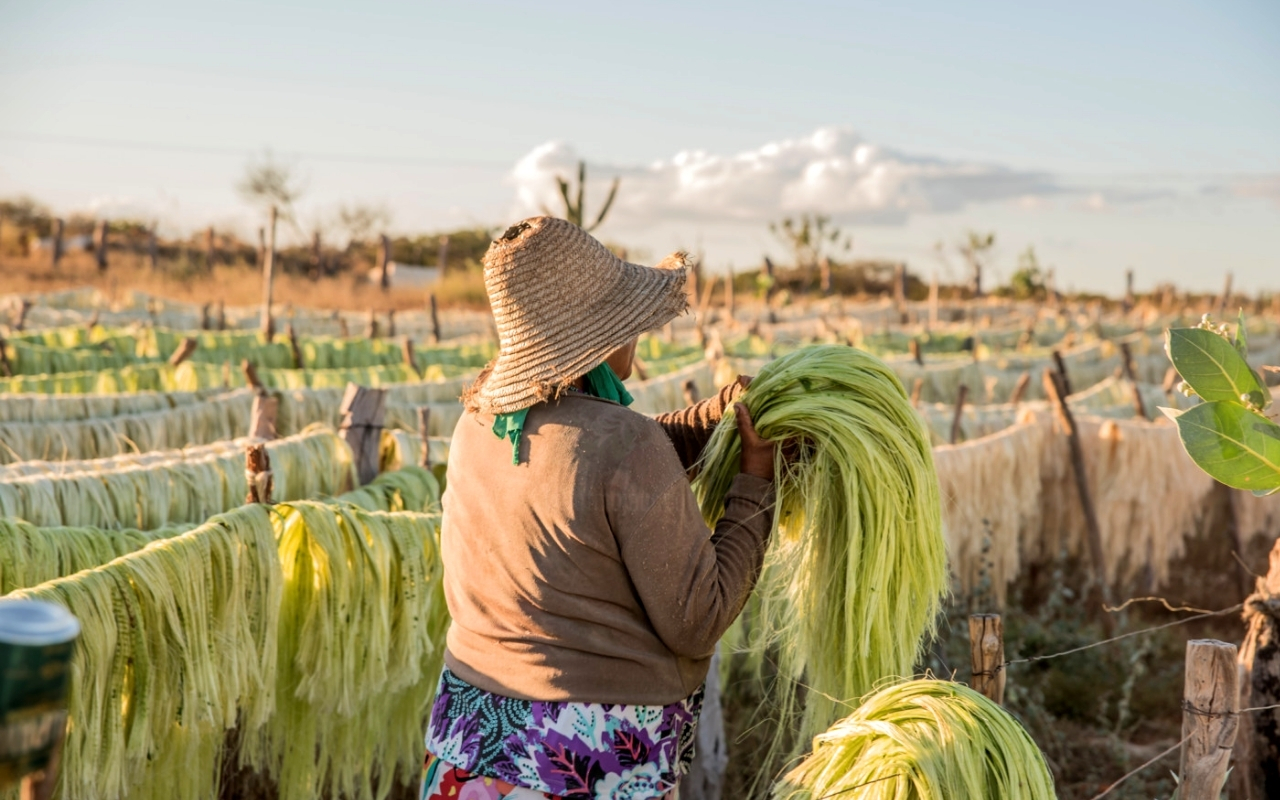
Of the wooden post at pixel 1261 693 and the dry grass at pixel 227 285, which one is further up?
the dry grass at pixel 227 285

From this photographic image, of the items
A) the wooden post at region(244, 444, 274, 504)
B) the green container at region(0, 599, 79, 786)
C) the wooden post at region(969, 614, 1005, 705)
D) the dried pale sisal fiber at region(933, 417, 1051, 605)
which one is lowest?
the dried pale sisal fiber at region(933, 417, 1051, 605)

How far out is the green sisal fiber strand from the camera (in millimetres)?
2365

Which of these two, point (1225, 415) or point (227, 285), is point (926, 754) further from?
point (227, 285)

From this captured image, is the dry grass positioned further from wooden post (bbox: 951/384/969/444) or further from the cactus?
the cactus

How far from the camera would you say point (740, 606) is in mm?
1843

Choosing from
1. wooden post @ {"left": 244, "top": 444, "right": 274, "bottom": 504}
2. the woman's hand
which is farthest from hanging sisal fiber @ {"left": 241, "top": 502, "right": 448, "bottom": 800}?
the woman's hand

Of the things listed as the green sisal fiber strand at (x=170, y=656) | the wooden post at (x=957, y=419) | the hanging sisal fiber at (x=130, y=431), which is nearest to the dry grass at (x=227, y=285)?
the hanging sisal fiber at (x=130, y=431)

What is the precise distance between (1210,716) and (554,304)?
1569 mm

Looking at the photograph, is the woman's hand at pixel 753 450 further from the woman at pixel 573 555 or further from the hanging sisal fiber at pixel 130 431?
the hanging sisal fiber at pixel 130 431

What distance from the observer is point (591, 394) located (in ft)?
5.99

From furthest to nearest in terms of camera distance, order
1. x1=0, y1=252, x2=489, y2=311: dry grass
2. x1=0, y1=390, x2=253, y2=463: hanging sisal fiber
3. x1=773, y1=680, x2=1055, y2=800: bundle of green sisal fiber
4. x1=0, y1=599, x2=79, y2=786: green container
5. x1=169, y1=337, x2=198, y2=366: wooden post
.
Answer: x1=0, y1=252, x2=489, y2=311: dry grass → x1=169, y1=337, x2=198, y2=366: wooden post → x1=0, y1=390, x2=253, y2=463: hanging sisal fiber → x1=773, y1=680, x2=1055, y2=800: bundle of green sisal fiber → x1=0, y1=599, x2=79, y2=786: green container

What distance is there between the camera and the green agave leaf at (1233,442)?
202 centimetres

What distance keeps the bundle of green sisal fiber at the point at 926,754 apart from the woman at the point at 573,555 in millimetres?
274

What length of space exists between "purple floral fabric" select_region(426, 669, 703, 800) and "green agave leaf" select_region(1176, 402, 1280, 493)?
1.13 meters
